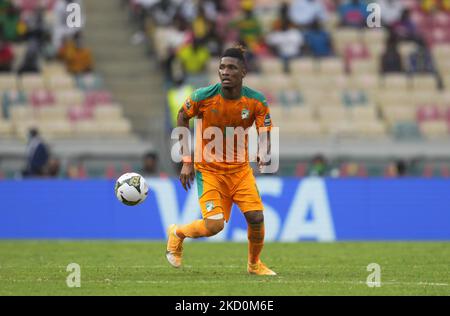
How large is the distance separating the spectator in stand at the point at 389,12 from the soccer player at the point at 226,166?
663 inches

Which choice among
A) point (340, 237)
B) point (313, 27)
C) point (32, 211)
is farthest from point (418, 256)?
point (313, 27)

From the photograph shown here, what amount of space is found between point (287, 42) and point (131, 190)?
48.5 feet

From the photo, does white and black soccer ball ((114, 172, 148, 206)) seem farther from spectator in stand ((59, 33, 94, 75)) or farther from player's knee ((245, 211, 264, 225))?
spectator in stand ((59, 33, 94, 75))

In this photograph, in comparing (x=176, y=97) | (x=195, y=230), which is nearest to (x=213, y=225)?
(x=195, y=230)

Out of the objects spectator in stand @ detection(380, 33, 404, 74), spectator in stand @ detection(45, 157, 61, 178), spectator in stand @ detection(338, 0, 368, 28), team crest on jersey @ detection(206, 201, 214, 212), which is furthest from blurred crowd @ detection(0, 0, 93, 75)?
team crest on jersey @ detection(206, 201, 214, 212)

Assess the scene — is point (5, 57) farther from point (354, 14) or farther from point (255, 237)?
point (255, 237)

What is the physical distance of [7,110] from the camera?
2550 cm

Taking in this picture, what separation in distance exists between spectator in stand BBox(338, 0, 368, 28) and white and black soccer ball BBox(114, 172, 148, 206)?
1605 cm

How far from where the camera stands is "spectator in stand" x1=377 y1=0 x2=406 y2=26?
97.0 feet

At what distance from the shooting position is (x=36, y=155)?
76.0ft

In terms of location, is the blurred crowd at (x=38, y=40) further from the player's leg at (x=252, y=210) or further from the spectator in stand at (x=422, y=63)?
the player's leg at (x=252, y=210)
